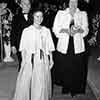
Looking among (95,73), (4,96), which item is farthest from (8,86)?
(95,73)

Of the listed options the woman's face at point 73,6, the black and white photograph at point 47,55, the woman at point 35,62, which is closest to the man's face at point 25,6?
the black and white photograph at point 47,55

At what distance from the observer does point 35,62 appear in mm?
3811

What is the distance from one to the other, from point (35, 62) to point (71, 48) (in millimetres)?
989

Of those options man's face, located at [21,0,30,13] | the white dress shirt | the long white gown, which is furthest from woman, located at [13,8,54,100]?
man's face, located at [21,0,30,13]

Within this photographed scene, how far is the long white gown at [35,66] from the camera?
370 cm

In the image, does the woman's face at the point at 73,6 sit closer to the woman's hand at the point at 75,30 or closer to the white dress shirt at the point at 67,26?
the white dress shirt at the point at 67,26

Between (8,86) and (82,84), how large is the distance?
55.0 inches

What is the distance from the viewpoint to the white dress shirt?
4414 mm

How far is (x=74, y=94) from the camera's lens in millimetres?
4781

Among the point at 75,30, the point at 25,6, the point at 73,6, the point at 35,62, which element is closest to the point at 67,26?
the point at 75,30

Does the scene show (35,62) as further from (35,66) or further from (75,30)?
(75,30)

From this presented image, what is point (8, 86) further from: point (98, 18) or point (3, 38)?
point (98, 18)

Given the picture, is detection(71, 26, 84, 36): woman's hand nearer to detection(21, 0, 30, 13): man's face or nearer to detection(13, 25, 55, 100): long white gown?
detection(13, 25, 55, 100): long white gown

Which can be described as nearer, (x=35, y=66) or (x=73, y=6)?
(x=35, y=66)
